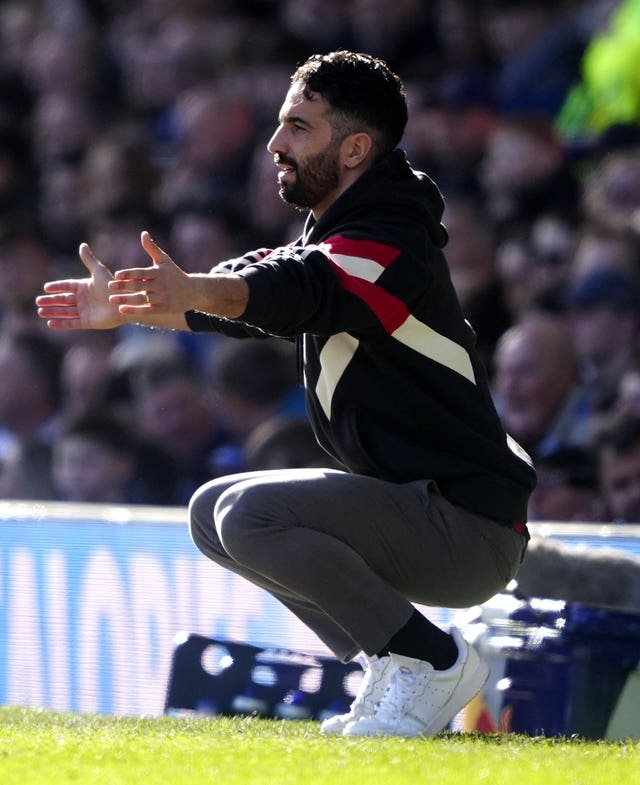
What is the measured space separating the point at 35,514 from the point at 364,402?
2249 millimetres

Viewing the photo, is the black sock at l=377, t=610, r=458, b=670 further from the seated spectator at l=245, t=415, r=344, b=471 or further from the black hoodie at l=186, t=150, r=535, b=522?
the seated spectator at l=245, t=415, r=344, b=471

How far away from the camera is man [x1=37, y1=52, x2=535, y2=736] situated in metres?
2.91

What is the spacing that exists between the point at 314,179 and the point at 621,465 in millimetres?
2791

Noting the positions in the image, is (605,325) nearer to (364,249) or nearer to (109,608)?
(109,608)

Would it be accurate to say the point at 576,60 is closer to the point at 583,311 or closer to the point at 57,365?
the point at 583,311

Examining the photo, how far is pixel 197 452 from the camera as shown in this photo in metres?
7.04

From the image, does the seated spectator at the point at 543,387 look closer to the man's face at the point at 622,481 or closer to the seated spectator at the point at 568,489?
the seated spectator at the point at 568,489

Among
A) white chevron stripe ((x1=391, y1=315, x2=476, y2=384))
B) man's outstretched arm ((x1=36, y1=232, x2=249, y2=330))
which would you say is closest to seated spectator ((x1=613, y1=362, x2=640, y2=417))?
white chevron stripe ((x1=391, y1=315, x2=476, y2=384))

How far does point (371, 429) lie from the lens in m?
3.08

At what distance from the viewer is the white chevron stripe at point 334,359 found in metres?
3.07

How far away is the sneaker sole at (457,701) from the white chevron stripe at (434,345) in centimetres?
63

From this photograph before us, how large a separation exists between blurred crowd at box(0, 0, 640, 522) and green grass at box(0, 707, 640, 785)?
3.00m

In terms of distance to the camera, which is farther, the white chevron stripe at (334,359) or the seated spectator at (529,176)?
the seated spectator at (529,176)

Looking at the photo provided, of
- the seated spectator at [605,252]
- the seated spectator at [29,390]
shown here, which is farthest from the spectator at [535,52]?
the seated spectator at [29,390]
